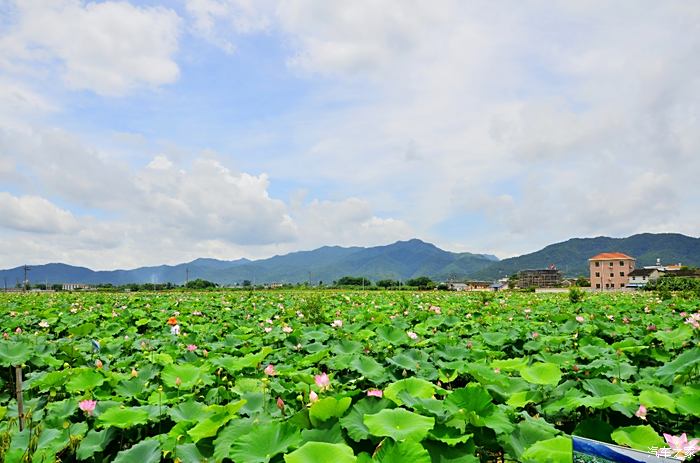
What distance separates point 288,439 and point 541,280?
112231 mm

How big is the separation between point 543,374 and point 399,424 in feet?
4.36

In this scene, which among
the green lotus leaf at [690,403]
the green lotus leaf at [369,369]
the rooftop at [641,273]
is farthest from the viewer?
the rooftop at [641,273]

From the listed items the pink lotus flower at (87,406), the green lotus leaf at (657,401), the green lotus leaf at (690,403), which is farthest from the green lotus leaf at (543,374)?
the pink lotus flower at (87,406)

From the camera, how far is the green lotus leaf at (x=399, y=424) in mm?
1851

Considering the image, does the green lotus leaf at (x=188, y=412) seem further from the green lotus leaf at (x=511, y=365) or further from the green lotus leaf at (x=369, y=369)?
the green lotus leaf at (x=511, y=365)

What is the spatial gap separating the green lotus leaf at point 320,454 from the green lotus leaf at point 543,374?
5.20 ft

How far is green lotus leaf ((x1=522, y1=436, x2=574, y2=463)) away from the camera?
176 cm

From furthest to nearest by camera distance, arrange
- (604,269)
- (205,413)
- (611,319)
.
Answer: (604,269)
(611,319)
(205,413)

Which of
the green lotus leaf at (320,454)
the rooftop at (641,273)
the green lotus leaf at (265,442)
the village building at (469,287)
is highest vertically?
the green lotus leaf at (320,454)

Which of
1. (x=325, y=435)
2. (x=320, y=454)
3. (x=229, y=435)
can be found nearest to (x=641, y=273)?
(x=325, y=435)

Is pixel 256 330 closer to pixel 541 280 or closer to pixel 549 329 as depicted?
pixel 549 329

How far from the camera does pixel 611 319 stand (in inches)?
271

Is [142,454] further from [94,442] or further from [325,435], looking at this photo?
[325,435]

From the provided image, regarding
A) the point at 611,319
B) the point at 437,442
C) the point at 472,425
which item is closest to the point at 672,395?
the point at 472,425
